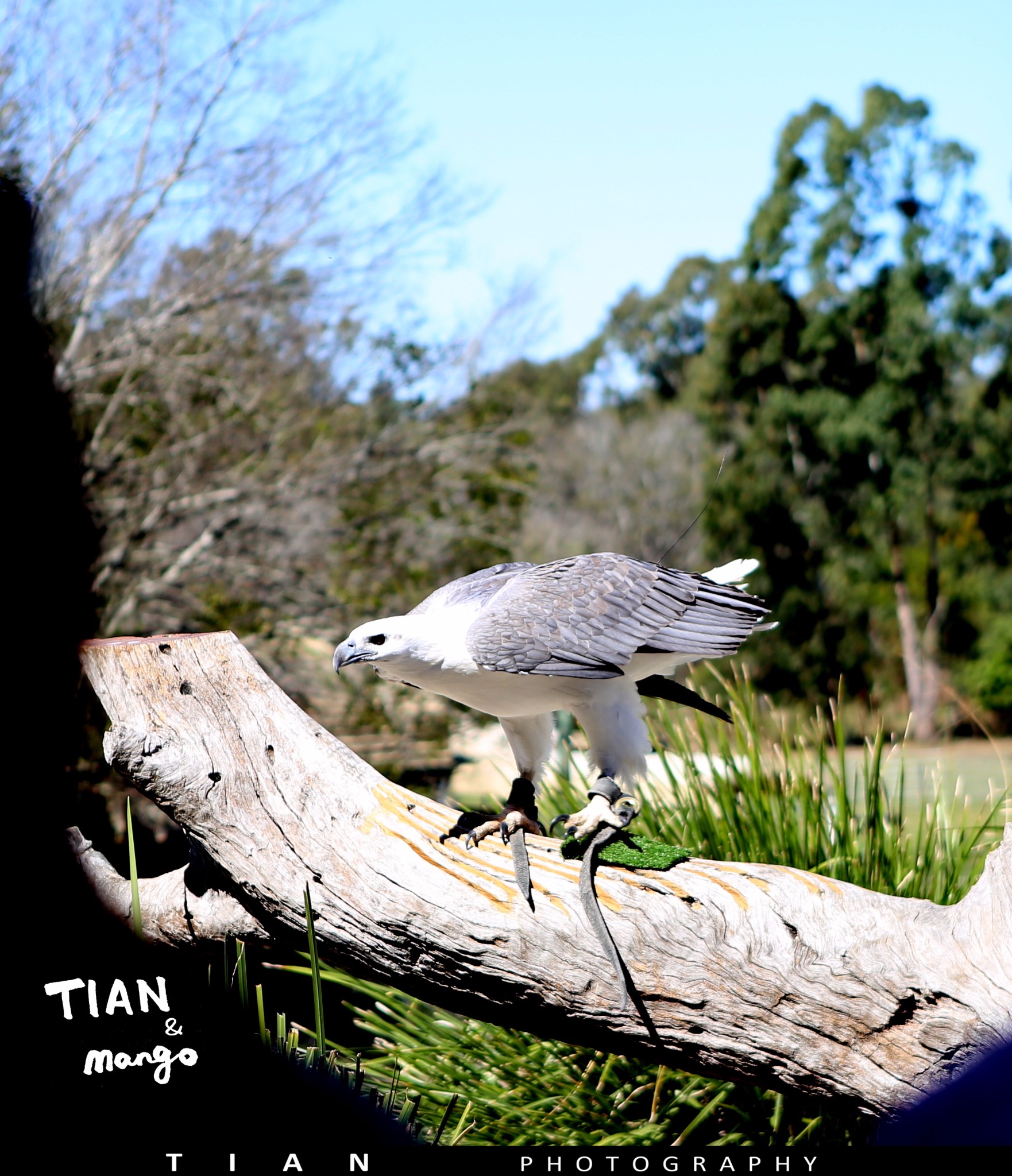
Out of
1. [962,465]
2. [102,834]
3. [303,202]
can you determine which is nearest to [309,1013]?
[102,834]

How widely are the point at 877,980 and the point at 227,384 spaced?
713 centimetres

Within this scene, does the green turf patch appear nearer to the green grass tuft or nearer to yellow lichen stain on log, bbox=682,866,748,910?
yellow lichen stain on log, bbox=682,866,748,910

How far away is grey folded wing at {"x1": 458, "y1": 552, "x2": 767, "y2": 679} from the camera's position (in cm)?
237

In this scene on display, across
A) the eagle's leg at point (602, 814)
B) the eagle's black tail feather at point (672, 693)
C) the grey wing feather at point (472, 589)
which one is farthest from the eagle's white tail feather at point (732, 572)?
the eagle's leg at point (602, 814)

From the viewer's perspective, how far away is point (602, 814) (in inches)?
96.0

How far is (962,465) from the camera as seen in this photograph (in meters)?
16.3

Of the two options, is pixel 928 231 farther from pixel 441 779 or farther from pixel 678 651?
pixel 678 651

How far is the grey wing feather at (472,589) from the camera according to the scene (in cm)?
258

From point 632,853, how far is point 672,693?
65cm

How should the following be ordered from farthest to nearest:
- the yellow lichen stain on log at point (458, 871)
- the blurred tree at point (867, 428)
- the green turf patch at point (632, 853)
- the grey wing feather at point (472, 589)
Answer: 1. the blurred tree at point (867, 428)
2. the grey wing feather at point (472, 589)
3. the green turf patch at point (632, 853)
4. the yellow lichen stain on log at point (458, 871)

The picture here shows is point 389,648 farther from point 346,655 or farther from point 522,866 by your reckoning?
point 522,866

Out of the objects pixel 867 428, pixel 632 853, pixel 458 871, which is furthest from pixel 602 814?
pixel 867 428

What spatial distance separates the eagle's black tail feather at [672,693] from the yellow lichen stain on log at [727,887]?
62 cm

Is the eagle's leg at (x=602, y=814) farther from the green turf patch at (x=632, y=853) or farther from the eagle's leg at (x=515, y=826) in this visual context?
the eagle's leg at (x=515, y=826)
